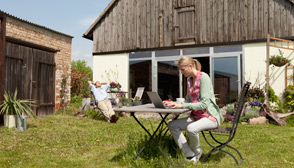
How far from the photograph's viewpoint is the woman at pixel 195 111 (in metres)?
3.28

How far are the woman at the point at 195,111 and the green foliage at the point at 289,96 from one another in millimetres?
6229

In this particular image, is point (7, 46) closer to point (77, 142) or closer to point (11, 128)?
point (11, 128)

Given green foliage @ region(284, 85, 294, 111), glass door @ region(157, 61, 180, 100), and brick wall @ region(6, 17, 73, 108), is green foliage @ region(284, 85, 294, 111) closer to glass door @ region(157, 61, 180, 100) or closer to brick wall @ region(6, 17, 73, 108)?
glass door @ region(157, 61, 180, 100)

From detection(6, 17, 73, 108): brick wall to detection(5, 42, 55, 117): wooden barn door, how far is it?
60cm

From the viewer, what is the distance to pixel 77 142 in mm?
4992

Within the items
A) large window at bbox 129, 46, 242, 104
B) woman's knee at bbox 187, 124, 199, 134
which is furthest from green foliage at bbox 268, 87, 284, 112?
woman's knee at bbox 187, 124, 199, 134

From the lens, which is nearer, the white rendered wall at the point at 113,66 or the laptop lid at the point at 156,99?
the laptop lid at the point at 156,99

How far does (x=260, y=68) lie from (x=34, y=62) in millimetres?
7883

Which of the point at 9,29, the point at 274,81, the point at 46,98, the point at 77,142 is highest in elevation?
the point at 9,29

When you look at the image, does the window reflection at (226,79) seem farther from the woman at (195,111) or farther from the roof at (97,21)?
the woman at (195,111)

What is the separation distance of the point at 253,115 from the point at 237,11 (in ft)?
15.1

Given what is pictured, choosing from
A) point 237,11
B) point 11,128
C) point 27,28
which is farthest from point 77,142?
point 237,11

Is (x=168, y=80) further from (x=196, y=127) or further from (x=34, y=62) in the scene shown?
(x=196, y=127)

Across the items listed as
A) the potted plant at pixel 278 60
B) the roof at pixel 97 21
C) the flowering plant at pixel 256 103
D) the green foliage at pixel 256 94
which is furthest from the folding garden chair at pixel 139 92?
the potted plant at pixel 278 60
